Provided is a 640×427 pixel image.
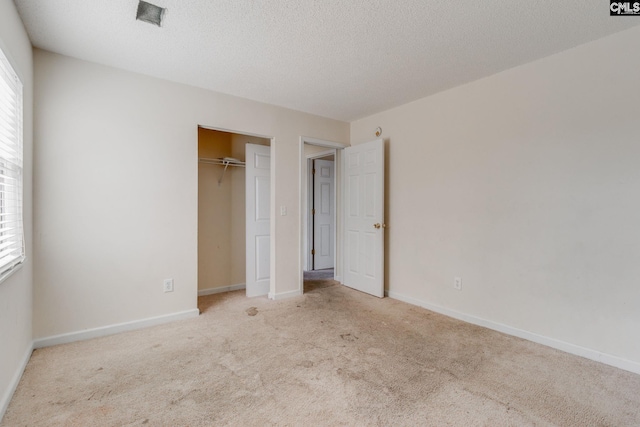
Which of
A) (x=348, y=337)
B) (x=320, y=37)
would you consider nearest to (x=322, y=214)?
(x=348, y=337)

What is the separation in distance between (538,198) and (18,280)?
3.93 meters

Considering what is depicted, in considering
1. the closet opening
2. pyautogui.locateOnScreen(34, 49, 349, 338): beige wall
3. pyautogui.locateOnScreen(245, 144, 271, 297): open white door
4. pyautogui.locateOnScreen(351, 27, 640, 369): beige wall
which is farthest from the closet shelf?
pyautogui.locateOnScreen(351, 27, 640, 369): beige wall

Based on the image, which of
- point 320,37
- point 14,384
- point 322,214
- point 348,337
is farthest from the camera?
point 322,214

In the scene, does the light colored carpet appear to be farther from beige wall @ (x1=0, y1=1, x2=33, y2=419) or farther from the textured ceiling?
the textured ceiling

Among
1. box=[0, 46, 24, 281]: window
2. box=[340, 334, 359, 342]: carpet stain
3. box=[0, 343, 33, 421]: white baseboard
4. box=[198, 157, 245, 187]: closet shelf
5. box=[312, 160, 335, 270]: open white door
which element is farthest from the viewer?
box=[312, 160, 335, 270]: open white door

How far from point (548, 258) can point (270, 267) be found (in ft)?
9.53

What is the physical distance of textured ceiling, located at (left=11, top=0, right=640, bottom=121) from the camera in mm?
1863

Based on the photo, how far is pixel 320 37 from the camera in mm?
2184

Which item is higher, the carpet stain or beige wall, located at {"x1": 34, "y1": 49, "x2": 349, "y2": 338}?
beige wall, located at {"x1": 34, "y1": 49, "x2": 349, "y2": 338}

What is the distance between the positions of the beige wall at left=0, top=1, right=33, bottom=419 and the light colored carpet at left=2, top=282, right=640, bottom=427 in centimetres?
15

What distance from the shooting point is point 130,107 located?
2703 millimetres

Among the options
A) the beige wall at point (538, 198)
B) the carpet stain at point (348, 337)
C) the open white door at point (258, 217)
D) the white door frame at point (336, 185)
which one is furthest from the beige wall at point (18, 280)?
the beige wall at point (538, 198)

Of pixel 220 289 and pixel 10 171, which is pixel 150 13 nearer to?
pixel 10 171

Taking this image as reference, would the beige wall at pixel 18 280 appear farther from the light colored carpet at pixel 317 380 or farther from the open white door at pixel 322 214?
the open white door at pixel 322 214
